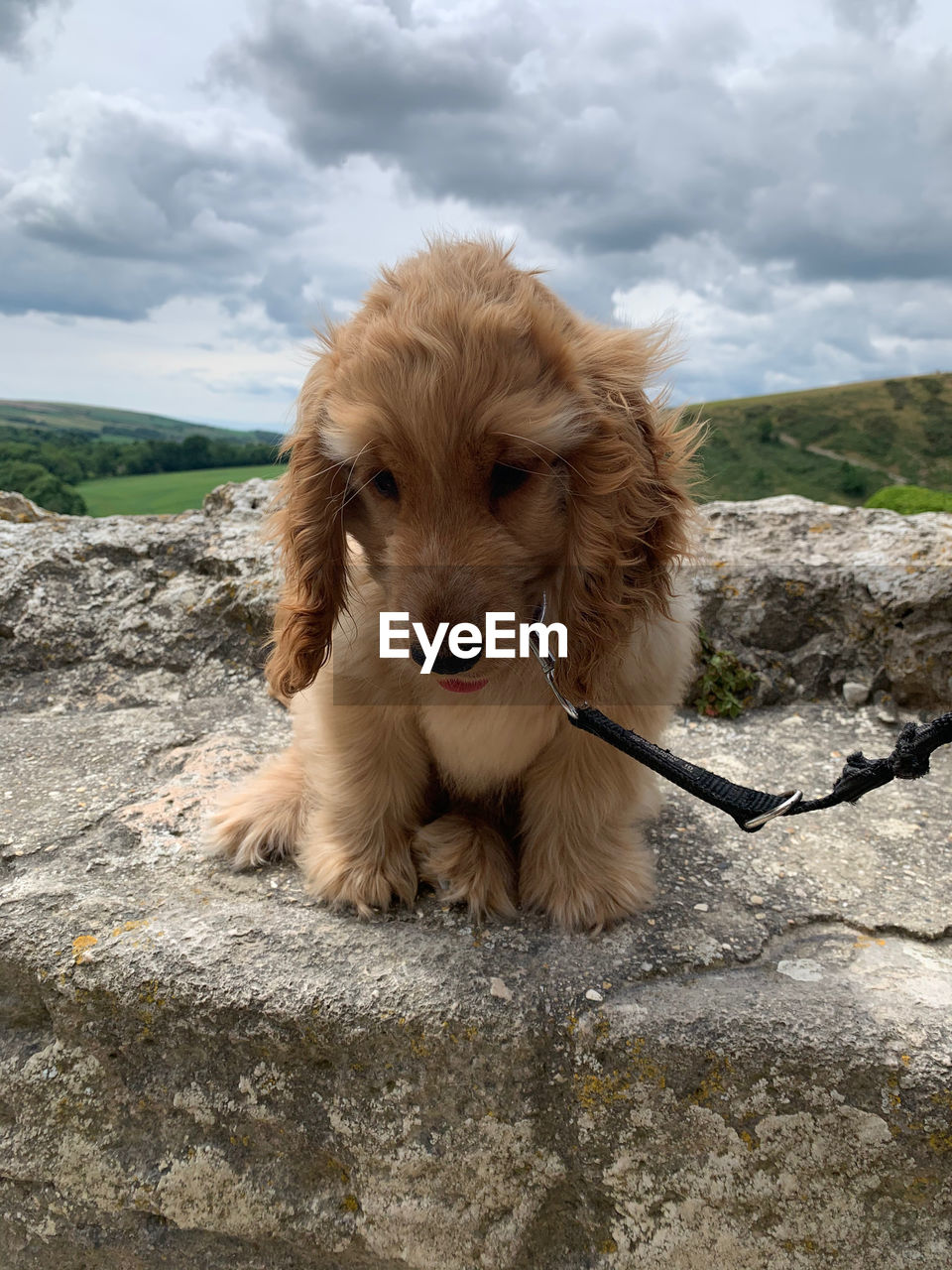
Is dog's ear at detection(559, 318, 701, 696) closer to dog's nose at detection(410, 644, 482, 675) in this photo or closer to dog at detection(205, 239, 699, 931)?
dog at detection(205, 239, 699, 931)

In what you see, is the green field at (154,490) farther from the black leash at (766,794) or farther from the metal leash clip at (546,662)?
the black leash at (766,794)

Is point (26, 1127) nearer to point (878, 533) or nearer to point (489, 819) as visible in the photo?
point (489, 819)

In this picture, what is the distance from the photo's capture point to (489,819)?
300cm

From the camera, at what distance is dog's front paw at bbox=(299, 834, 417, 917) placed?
8.98ft

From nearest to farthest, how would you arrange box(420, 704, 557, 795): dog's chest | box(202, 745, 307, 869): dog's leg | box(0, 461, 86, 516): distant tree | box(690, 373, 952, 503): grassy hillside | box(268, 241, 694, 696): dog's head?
box(268, 241, 694, 696): dog's head
box(420, 704, 557, 795): dog's chest
box(202, 745, 307, 869): dog's leg
box(0, 461, 86, 516): distant tree
box(690, 373, 952, 503): grassy hillside

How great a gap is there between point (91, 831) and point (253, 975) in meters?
1.06

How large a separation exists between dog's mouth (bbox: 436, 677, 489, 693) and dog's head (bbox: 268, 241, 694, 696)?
23 centimetres

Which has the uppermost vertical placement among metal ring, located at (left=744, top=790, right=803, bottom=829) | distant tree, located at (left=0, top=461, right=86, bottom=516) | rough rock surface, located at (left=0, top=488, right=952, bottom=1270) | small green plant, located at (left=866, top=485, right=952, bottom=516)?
small green plant, located at (left=866, top=485, right=952, bottom=516)

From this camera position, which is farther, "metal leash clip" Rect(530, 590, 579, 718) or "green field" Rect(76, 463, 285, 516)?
"green field" Rect(76, 463, 285, 516)

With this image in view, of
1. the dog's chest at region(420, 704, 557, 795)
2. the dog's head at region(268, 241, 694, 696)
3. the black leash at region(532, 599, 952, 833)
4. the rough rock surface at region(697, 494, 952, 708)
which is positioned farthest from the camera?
A: the rough rock surface at region(697, 494, 952, 708)

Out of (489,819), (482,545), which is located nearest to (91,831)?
(489,819)

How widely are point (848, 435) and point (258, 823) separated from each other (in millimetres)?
22406

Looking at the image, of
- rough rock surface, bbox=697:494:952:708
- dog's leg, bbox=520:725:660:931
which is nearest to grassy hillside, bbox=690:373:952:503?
rough rock surface, bbox=697:494:952:708

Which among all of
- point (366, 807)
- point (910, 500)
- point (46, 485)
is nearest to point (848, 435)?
point (910, 500)
